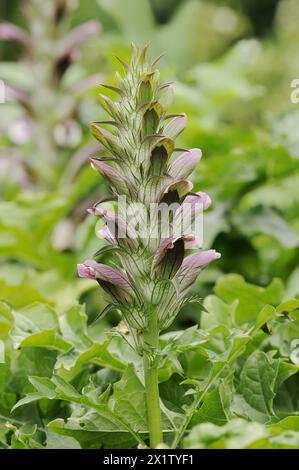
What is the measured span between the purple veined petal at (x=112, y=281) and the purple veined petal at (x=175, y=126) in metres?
0.13

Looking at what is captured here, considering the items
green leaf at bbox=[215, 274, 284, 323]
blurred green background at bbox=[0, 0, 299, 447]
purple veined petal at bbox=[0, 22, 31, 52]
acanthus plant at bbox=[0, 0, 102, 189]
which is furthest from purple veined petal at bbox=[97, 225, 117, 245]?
purple veined petal at bbox=[0, 22, 31, 52]

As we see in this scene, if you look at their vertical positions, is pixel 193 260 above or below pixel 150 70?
below

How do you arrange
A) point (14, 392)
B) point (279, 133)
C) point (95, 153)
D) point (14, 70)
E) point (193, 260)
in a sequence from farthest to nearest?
point (14, 70) → point (95, 153) → point (279, 133) → point (14, 392) → point (193, 260)

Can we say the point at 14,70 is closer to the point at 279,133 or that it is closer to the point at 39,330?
the point at 279,133

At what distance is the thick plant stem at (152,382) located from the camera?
0.76m

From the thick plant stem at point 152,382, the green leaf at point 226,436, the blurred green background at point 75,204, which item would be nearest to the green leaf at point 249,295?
the blurred green background at point 75,204

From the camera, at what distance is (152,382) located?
767 millimetres

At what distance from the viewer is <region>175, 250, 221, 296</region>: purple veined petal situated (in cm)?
79

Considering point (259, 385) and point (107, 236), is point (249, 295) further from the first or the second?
point (107, 236)

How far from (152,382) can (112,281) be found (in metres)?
0.10

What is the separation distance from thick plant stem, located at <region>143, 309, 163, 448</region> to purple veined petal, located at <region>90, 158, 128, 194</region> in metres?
0.11

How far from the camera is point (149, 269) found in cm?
77
